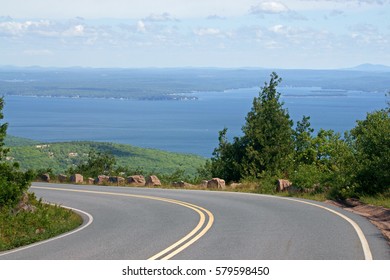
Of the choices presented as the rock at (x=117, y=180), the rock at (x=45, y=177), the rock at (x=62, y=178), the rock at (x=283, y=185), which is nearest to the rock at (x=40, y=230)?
the rock at (x=283, y=185)

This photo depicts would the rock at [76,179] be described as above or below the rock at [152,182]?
below

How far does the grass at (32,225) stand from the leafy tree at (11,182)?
1.22 ft

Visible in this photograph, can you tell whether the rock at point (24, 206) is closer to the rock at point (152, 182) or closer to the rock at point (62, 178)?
the rock at point (152, 182)

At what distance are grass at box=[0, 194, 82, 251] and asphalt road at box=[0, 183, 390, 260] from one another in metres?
0.58

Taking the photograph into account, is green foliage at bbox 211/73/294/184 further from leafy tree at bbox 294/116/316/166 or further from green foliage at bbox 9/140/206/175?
green foliage at bbox 9/140/206/175

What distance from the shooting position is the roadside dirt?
588 inches

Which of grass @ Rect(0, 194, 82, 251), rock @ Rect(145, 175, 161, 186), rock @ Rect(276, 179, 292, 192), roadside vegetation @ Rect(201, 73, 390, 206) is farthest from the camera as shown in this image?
rock @ Rect(145, 175, 161, 186)

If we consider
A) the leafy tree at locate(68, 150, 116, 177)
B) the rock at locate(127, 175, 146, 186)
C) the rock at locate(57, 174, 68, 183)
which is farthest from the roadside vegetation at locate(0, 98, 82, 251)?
the leafy tree at locate(68, 150, 116, 177)

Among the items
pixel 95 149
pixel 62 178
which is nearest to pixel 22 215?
pixel 62 178

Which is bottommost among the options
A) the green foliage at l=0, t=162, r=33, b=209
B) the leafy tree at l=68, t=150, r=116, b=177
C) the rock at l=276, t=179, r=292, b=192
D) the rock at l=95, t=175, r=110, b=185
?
the leafy tree at l=68, t=150, r=116, b=177

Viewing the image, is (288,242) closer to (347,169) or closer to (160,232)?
(160,232)

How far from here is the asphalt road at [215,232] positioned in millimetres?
11320

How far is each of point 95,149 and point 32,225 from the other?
107 meters

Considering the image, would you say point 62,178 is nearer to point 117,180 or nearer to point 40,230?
point 117,180
